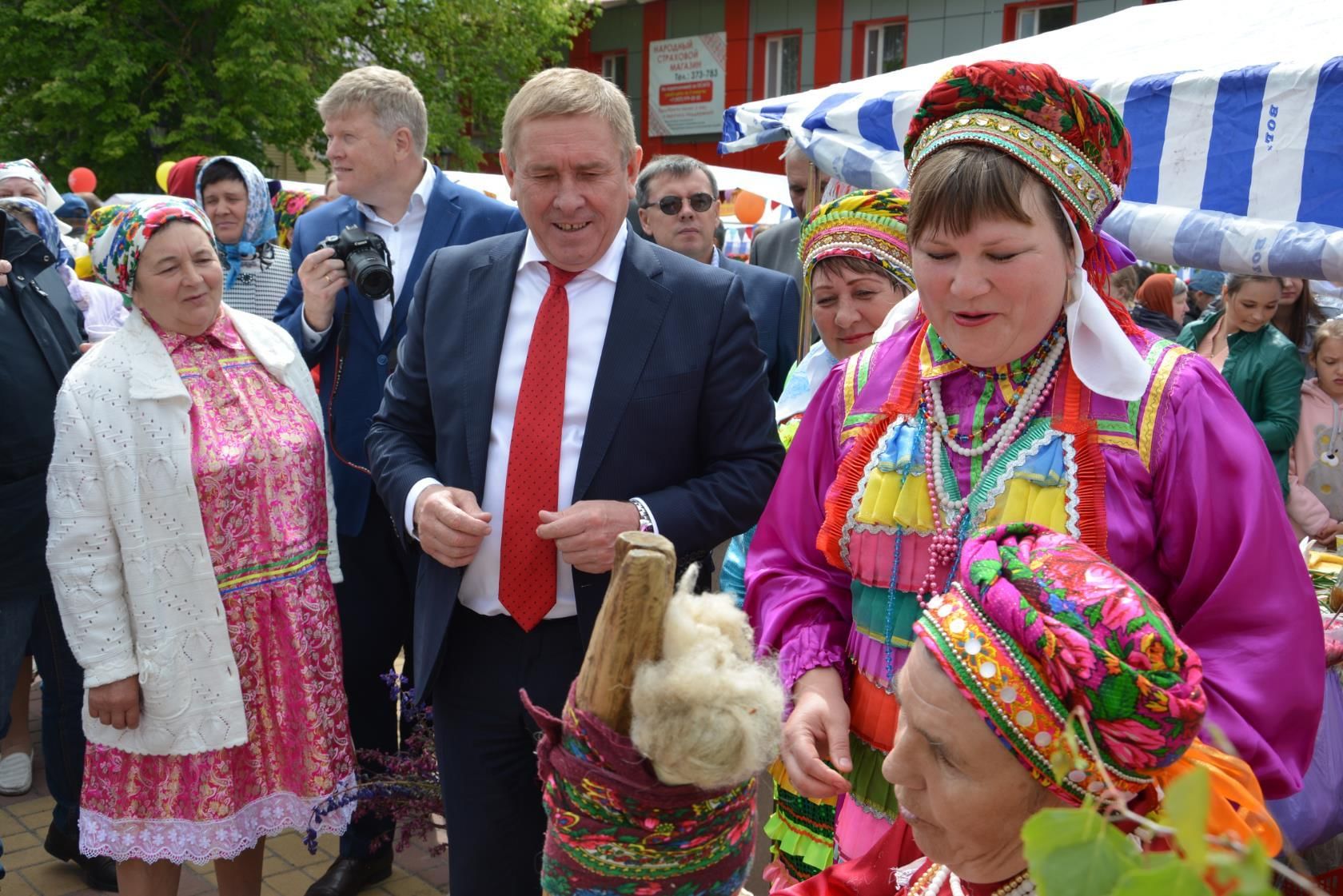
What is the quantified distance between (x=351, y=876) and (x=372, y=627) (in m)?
0.83

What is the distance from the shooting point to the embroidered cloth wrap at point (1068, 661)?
115 cm

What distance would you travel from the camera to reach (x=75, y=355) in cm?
392

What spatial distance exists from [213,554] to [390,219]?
1444mm

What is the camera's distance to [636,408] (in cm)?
248

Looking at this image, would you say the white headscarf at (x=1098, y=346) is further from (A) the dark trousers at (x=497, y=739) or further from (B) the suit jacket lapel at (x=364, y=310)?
(B) the suit jacket lapel at (x=364, y=310)

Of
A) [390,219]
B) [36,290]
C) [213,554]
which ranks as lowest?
[213,554]

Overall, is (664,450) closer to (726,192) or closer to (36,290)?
(36,290)

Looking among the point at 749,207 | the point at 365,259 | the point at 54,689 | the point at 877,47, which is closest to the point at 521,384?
the point at 365,259

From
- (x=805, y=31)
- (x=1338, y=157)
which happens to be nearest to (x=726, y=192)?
(x=805, y=31)

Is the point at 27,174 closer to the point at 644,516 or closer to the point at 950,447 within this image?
the point at 644,516

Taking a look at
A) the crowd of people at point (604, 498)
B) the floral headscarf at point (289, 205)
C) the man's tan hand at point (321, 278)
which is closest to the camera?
the crowd of people at point (604, 498)

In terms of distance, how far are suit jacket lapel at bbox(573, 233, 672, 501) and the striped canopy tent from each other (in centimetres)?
130

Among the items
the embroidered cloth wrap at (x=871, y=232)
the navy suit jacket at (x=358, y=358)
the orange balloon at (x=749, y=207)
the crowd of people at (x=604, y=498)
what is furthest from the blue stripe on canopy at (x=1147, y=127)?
the orange balloon at (x=749, y=207)

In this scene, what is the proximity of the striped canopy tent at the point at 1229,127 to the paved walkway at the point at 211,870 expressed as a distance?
290cm
